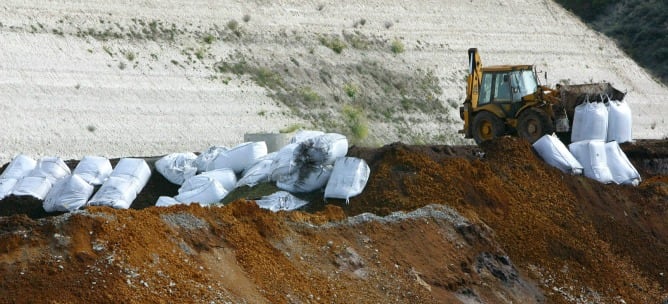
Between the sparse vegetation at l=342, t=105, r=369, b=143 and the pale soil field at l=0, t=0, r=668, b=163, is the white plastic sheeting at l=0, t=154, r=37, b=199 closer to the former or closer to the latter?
the pale soil field at l=0, t=0, r=668, b=163

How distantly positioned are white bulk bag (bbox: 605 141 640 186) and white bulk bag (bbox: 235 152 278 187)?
5.51 m

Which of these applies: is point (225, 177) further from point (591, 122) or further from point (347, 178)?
point (591, 122)

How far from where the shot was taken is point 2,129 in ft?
70.3

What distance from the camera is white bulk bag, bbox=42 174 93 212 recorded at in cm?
1447

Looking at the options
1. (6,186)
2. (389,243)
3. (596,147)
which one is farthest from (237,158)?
(596,147)

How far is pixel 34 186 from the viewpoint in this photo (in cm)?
1492

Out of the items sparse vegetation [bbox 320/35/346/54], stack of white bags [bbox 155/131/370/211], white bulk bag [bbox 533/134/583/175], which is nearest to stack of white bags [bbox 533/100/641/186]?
white bulk bag [bbox 533/134/583/175]

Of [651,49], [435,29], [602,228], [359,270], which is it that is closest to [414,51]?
[435,29]

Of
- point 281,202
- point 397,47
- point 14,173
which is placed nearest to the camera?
point 281,202

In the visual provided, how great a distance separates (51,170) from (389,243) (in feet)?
18.3

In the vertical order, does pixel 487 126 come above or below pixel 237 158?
below

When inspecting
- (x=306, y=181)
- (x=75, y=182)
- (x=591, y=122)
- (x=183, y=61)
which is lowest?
(x=183, y=61)

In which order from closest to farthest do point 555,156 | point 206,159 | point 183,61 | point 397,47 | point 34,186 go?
point 34,186 < point 206,159 < point 555,156 < point 183,61 < point 397,47

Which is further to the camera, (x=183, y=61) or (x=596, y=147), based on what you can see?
(x=183, y=61)
